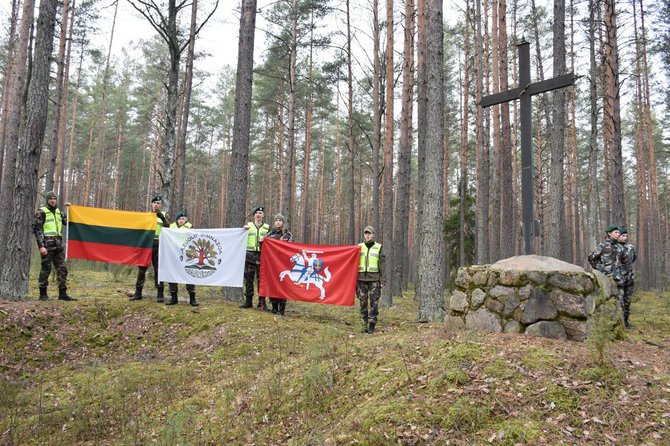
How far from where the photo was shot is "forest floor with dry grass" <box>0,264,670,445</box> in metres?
3.46

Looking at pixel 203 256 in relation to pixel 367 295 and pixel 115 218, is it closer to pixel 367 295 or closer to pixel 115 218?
pixel 115 218

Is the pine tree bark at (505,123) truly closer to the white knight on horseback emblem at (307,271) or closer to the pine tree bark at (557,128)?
the pine tree bark at (557,128)

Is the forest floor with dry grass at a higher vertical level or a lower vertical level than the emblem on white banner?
lower

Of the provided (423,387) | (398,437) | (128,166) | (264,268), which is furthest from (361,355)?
(128,166)

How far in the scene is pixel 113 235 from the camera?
9031mm

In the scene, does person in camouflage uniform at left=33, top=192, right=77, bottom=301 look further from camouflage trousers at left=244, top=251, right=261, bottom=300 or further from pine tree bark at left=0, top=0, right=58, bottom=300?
camouflage trousers at left=244, top=251, right=261, bottom=300

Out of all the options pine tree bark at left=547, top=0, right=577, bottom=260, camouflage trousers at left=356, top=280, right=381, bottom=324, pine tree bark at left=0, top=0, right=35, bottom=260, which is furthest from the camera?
pine tree bark at left=547, top=0, right=577, bottom=260

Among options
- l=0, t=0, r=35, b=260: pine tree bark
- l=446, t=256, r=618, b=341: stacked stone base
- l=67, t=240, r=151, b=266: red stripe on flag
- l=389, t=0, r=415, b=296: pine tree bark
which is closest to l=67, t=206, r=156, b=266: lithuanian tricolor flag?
l=67, t=240, r=151, b=266: red stripe on flag

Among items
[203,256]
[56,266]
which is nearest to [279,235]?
[203,256]

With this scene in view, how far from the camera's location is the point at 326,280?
8609 mm

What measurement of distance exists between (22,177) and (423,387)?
28.5 feet

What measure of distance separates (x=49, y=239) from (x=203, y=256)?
302 centimetres

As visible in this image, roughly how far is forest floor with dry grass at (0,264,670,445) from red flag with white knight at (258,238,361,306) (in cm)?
106

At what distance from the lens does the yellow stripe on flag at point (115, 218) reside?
894 cm
